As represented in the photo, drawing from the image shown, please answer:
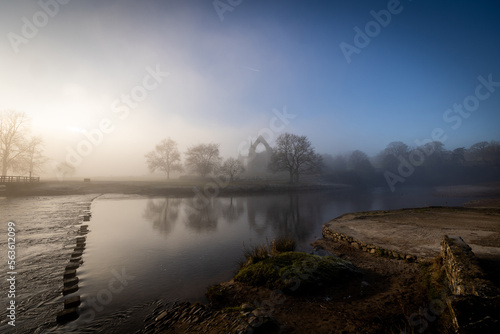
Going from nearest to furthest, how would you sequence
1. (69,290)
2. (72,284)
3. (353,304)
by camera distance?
(353,304) < (69,290) < (72,284)

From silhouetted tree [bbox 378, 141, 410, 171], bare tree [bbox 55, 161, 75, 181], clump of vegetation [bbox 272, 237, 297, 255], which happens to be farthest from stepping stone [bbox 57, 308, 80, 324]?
bare tree [bbox 55, 161, 75, 181]

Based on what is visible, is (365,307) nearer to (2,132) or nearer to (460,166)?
(2,132)

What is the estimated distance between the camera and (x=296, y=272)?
21.2ft

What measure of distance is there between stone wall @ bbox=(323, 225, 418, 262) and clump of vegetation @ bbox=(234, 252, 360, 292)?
2.53 m

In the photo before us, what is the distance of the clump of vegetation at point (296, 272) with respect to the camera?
242 inches

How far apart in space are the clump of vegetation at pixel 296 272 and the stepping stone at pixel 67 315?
4.32 m

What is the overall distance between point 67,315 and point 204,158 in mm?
63353

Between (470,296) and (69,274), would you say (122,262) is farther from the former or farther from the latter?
(470,296)

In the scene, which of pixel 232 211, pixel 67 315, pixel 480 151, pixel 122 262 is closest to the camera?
pixel 67 315

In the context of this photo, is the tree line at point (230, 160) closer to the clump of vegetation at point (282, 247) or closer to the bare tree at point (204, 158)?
the bare tree at point (204, 158)

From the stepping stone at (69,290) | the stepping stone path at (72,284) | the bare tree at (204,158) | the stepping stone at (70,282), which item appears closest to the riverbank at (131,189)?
the bare tree at (204,158)

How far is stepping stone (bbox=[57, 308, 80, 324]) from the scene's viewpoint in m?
5.19

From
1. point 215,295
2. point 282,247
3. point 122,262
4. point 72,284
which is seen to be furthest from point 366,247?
point 72,284

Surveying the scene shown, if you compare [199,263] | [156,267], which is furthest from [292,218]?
[156,267]
